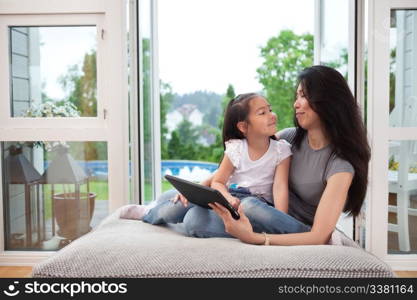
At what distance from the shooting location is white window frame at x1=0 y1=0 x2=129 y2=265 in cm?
317

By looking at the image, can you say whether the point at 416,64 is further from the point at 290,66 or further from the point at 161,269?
the point at 290,66

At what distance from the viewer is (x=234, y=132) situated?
216 centimetres

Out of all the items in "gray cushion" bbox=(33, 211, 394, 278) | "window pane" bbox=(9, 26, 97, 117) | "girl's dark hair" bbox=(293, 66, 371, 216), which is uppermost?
"window pane" bbox=(9, 26, 97, 117)

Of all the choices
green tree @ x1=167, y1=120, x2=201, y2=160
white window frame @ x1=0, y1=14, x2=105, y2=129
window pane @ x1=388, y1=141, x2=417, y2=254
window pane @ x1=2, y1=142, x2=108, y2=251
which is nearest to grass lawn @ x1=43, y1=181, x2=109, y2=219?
window pane @ x1=2, y1=142, x2=108, y2=251

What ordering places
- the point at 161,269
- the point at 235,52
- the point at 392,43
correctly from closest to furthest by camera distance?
1. the point at 161,269
2. the point at 392,43
3. the point at 235,52

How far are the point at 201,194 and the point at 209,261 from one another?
229mm

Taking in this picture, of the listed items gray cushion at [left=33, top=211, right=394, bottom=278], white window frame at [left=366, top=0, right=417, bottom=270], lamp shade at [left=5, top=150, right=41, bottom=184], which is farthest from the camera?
lamp shade at [left=5, top=150, right=41, bottom=184]

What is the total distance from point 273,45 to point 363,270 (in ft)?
23.0

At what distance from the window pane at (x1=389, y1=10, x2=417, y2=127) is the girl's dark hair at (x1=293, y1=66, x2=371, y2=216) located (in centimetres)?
145

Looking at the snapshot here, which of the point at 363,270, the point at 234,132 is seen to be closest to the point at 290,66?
the point at 234,132

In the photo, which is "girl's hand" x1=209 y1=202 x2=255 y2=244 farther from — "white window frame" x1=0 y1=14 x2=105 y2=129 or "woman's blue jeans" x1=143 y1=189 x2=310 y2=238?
"white window frame" x1=0 y1=14 x2=105 y2=129

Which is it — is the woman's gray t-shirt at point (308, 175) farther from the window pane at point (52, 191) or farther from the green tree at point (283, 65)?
the green tree at point (283, 65)

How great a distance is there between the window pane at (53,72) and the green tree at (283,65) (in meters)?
5.27

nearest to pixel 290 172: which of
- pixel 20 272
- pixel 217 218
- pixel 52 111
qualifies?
pixel 217 218
